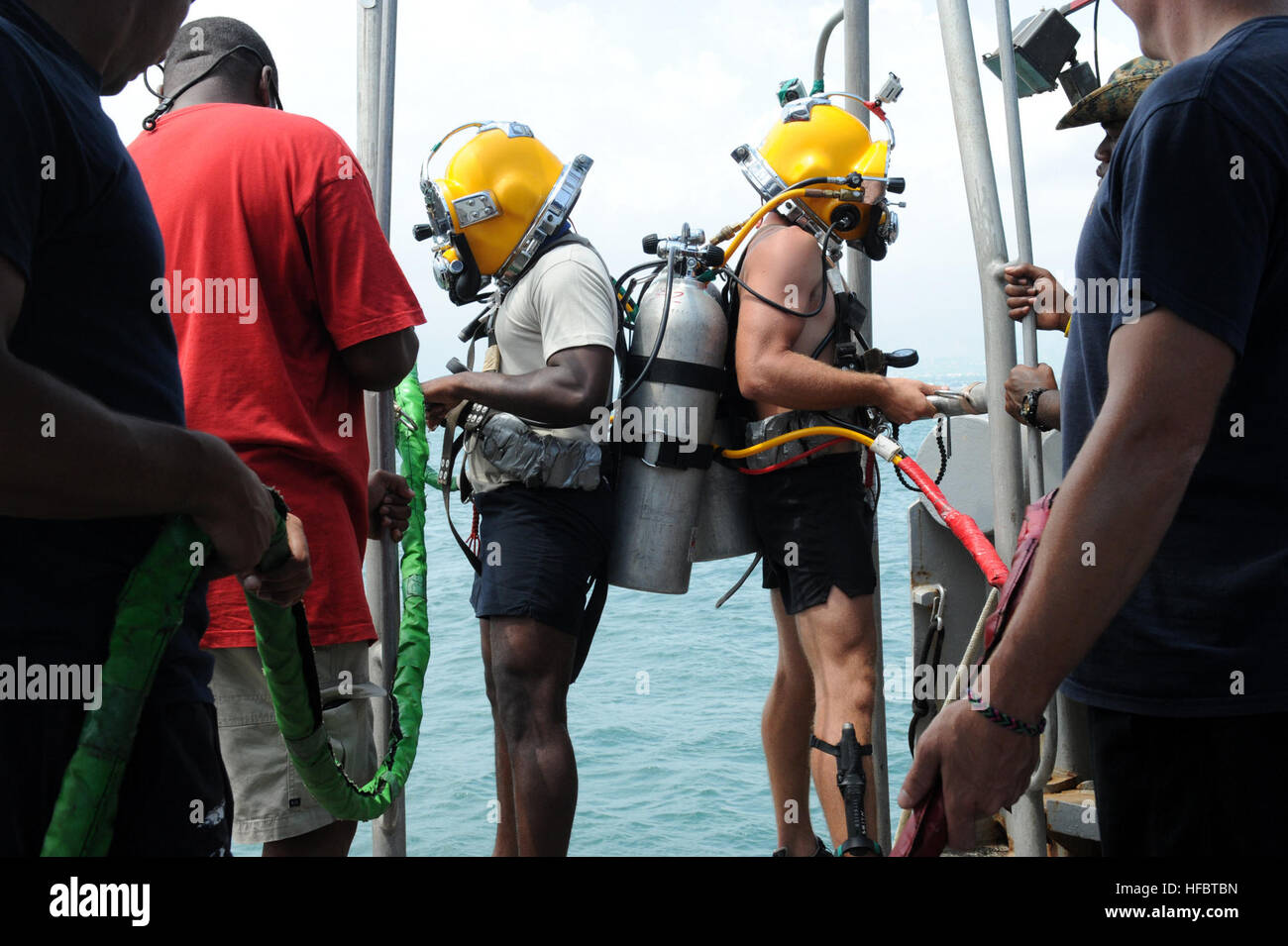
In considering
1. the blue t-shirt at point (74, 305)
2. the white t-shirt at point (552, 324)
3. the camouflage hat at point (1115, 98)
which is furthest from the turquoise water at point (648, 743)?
the blue t-shirt at point (74, 305)

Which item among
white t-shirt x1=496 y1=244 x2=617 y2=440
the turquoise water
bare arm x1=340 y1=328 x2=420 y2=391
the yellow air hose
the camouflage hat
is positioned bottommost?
the turquoise water

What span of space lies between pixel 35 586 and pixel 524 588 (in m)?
1.94

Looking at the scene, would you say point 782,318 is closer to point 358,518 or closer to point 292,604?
point 358,518

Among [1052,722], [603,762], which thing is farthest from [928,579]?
[603,762]

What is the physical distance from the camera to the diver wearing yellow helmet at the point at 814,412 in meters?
3.29

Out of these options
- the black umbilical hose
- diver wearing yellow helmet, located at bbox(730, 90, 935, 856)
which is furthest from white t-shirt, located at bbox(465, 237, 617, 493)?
diver wearing yellow helmet, located at bbox(730, 90, 935, 856)

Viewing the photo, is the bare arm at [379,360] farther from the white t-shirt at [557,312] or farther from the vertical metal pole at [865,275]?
the vertical metal pole at [865,275]

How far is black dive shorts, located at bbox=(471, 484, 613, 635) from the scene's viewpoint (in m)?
3.16

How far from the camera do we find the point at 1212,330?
49.1 inches

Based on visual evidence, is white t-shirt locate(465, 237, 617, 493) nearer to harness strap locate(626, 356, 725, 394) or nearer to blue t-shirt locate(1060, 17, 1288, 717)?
harness strap locate(626, 356, 725, 394)

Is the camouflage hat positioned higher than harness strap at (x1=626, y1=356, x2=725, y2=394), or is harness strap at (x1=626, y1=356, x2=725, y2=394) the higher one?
the camouflage hat

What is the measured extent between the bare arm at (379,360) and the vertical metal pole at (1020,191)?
1.27 m

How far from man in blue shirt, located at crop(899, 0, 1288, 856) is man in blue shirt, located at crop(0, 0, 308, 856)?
0.85 m
